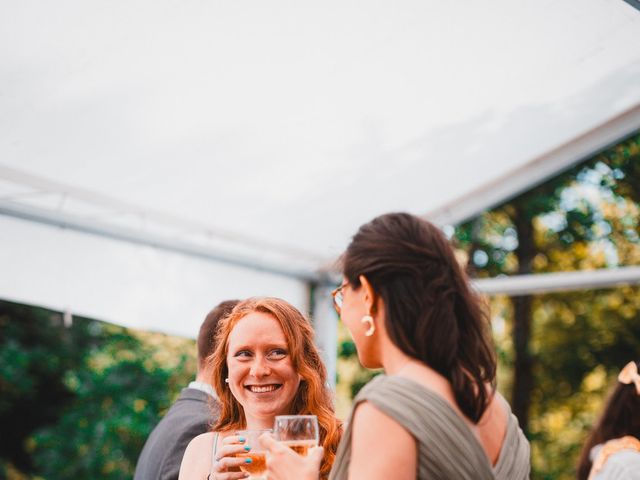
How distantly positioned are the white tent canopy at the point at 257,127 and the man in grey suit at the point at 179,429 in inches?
44.8

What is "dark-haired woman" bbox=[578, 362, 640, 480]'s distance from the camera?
2857 mm

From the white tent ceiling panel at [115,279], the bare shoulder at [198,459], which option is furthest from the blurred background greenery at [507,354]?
the bare shoulder at [198,459]

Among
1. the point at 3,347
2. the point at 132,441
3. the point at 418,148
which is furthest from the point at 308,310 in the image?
the point at 3,347

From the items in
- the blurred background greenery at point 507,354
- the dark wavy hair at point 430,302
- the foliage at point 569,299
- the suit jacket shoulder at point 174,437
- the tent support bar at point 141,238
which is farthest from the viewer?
the blurred background greenery at point 507,354

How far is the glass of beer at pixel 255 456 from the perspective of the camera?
1.64 m

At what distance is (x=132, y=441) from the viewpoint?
34.6 feet

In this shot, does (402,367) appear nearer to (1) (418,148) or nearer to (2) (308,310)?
(1) (418,148)

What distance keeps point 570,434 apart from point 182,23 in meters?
9.67

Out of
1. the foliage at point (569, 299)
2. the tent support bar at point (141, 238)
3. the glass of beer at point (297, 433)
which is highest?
the foliage at point (569, 299)

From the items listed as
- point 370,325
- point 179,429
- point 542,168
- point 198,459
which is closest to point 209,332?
point 179,429

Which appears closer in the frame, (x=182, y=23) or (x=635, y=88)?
(x=182, y=23)

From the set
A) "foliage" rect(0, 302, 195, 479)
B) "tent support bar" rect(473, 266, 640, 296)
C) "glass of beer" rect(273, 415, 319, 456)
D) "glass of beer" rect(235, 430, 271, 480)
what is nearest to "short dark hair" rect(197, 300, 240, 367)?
"glass of beer" rect(235, 430, 271, 480)

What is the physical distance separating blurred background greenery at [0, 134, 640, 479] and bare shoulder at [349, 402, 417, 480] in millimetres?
8287

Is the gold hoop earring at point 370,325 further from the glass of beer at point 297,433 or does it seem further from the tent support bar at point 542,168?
the tent support bar at point 542,168
